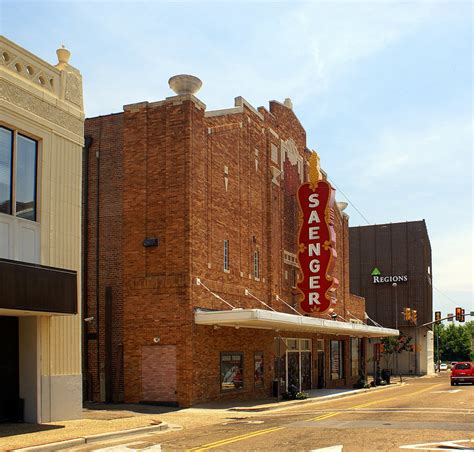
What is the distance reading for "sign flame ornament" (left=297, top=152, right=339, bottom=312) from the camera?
123 ft

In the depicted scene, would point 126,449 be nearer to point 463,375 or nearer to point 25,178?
point 25,178

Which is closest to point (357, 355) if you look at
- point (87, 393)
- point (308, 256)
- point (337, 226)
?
point (337, 226)

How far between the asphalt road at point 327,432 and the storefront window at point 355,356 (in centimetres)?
2516

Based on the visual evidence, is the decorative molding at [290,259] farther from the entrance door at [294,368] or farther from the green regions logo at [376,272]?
the green regions logo at [376,272]

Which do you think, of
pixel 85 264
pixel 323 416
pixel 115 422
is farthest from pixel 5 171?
pixel 323 416

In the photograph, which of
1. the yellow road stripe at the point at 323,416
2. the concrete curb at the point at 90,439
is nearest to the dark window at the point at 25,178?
the concrete curb at the point at 90,439

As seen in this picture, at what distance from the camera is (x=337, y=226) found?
4897cm

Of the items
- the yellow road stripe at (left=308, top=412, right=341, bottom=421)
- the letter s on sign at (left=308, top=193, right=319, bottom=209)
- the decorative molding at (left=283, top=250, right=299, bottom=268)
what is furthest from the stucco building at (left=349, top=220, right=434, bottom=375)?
the yellow road stripe at (left=308, top=412, right=341, bottom=421)

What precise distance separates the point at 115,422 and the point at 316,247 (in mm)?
19888

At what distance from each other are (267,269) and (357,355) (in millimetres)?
19619

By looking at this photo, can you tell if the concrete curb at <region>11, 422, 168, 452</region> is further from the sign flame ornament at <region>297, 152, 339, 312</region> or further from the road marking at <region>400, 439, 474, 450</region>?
the sign flame ornament at <region>297, 152, 339, 312</region>

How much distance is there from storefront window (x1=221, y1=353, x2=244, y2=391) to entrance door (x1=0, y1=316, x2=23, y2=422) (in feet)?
37.1

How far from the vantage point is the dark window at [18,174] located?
1844 cm

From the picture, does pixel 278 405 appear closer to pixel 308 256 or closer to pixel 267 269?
pixel 267 269
